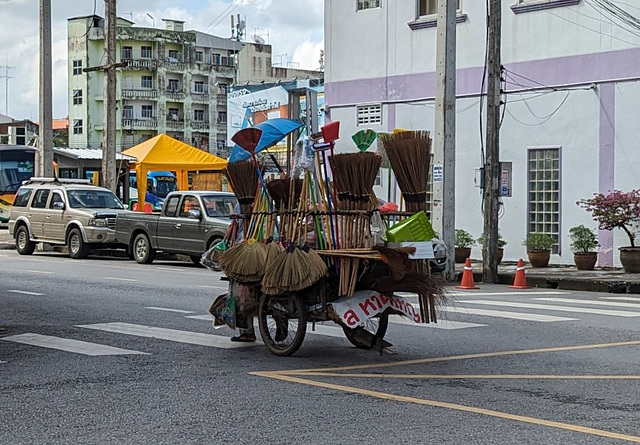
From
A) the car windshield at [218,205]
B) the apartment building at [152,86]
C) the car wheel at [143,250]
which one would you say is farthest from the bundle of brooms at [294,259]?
the apartment building at [152,86]

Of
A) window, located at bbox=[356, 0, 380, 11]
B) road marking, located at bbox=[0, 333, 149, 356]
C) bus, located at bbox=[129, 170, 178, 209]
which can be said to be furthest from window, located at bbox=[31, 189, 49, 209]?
bus, located at bbox=[129, 170, 178, 209]

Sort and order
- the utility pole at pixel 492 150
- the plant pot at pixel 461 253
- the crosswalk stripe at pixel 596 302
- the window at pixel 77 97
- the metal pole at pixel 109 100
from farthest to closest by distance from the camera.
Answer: the window at pixel 77 97, the metal pole at pixel 109 100, the plant pot at pixel 461 253, the utility pole at pixel 492 150, the crosswalk stripe at pixel 596 302

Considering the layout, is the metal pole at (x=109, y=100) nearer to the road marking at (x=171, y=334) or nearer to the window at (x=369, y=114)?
the window at (x=369, y=114)

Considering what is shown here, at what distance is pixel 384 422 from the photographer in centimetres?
713

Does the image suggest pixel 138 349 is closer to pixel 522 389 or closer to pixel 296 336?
pixel 296 336

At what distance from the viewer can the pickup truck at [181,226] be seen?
2366cm

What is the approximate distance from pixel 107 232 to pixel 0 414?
19661mm

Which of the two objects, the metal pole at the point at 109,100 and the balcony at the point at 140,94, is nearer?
the metal pole at the point at 109,100

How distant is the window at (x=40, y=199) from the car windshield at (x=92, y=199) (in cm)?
85

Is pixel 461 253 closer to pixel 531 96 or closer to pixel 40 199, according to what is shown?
pixel 531 96

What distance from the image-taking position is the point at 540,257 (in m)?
23.2

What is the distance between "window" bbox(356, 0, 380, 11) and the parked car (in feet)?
27.7

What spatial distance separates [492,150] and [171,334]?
434 inches

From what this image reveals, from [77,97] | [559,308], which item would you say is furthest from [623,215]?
[77,97]
